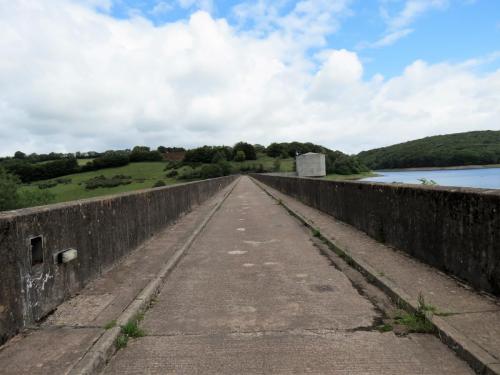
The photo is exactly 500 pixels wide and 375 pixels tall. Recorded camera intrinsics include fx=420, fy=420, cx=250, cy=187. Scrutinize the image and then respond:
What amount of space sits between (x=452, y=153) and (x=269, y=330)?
3398 inches

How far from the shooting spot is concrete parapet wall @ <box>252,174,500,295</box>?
15.1 feet

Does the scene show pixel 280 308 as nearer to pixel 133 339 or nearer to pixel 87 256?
pixel 133 339

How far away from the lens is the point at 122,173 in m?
106

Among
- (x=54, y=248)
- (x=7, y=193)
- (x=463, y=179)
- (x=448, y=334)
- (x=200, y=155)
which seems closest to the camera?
(x=448, y=334)

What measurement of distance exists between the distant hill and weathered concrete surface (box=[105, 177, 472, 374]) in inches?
3218

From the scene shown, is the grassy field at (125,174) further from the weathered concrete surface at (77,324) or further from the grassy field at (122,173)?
the weathered concrete surface at (77,324)

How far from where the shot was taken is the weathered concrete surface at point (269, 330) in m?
3.29

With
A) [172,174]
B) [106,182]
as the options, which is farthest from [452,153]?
[106,182]

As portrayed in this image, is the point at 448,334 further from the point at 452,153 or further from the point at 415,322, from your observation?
the point at 452,153

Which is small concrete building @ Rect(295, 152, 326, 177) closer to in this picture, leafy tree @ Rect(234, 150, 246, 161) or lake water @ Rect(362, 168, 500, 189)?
lake water @ Rect(362, 168, 500, 189)

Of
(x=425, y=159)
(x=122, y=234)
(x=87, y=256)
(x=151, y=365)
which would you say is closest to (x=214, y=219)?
(x=122, y=234)

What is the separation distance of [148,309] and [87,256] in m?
1.36

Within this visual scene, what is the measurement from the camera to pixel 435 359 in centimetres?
335

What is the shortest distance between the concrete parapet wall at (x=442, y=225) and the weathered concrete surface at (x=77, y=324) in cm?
398
